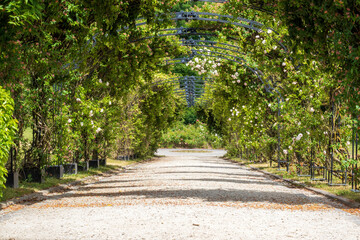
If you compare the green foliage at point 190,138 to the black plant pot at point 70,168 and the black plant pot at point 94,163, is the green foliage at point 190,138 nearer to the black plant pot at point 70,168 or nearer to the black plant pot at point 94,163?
the black plant pot at point 94,163

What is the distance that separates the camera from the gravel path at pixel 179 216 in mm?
5891

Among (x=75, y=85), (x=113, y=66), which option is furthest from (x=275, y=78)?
(x=75, y=85)

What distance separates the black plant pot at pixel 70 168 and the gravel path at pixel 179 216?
4182 millimetres

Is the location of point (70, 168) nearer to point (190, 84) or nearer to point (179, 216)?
point (179, 216)

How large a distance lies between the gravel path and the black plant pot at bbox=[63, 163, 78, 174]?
A: 4.18 meters

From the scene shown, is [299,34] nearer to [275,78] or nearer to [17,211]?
[17,211]

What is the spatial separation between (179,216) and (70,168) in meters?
8.81

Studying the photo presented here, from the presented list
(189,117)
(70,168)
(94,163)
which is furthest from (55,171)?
(189,117)

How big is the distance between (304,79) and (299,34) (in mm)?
5216

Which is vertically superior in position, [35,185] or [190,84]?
[190,84]

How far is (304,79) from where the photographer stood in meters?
14.2

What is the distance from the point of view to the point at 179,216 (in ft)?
23.2

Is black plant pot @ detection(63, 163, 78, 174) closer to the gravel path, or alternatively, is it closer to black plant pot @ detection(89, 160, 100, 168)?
black plant pot @ detection(89, 160, 100, 168)

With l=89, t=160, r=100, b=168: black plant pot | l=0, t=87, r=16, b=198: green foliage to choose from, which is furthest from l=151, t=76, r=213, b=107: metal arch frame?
l=0, t=87, r=16, b=198: green foliage
